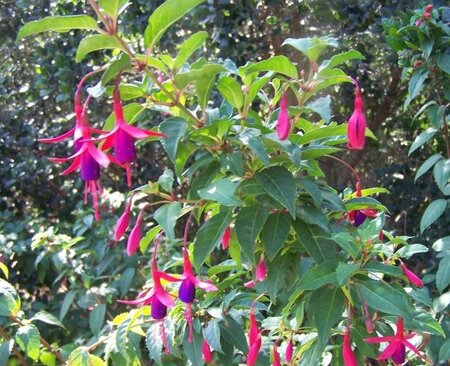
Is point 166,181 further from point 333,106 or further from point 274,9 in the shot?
point 333,106

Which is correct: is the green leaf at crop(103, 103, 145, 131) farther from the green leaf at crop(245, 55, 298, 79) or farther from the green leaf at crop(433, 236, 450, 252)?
the green leaf at crop(433, 236, 450, 252)

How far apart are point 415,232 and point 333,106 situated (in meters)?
0.68

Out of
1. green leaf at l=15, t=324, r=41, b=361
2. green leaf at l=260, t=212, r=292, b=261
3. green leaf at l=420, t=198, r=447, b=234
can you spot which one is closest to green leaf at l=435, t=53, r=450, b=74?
green leaf at l=420, t=198, r=447, b=234

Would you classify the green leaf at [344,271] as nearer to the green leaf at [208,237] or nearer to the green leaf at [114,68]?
the green leaf at [208,237]

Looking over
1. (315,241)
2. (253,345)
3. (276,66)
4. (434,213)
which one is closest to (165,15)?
(276,66)

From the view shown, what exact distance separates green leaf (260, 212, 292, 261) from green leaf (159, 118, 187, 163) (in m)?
0.21

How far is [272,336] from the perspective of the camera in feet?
4.27

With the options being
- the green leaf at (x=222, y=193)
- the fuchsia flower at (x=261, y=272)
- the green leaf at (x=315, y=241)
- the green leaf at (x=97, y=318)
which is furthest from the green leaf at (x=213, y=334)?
the green leaf at (x=97, y=318)

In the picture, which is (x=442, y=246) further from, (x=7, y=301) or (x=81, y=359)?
(x=7, y=301)

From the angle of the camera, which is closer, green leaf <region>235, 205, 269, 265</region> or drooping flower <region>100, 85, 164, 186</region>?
drooping flower <region>100, 85, 164, 186</region>

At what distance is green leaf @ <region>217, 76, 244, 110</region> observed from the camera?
0.98m

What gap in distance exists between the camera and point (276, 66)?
0.94 m

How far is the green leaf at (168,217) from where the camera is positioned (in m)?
0.90

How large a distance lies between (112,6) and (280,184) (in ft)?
1.09
